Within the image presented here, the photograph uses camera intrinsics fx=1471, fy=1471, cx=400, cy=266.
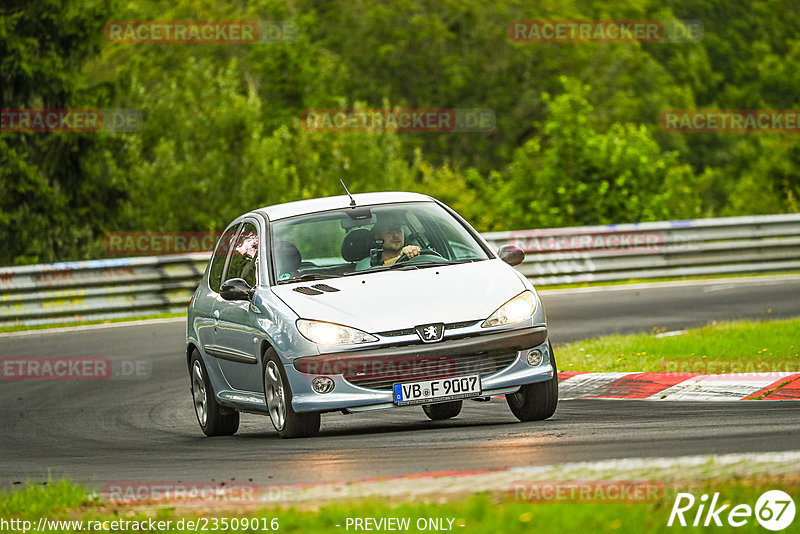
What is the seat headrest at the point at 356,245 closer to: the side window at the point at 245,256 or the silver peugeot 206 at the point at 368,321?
the silver peugeot 206 at the point at 368,321

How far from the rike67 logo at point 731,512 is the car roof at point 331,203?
5134 mm

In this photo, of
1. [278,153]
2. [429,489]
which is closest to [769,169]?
[278,153]

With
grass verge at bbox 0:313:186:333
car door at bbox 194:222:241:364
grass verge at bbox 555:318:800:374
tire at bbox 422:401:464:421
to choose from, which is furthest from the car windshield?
grass verge at bbox 0:313:186:333

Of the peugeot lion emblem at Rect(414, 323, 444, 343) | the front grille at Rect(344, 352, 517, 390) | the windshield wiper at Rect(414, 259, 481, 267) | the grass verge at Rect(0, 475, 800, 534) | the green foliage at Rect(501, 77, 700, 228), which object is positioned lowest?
the green foliage at Rect(501, 77, 700, 228)

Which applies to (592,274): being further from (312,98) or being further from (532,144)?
(312,98)

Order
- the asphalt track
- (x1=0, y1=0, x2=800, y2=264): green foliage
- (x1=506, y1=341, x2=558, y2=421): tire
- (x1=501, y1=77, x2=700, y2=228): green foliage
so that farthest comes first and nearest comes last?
(x1=0, y1=0, x2=800, y2=264): green foliage, (x1=501, y1=77, x2=700, y2=228): green foliage, (x1=506, y1=341, x2=558, y2=421): tire, the asphalt track

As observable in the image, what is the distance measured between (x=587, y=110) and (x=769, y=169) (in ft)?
69.8

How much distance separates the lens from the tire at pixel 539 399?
966 cm

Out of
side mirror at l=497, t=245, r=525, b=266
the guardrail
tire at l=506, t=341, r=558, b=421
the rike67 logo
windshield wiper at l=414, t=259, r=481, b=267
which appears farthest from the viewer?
the guardrail

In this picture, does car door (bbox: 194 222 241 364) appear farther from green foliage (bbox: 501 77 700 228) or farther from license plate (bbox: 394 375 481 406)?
green foliage (bbox: 501 77 700 228)

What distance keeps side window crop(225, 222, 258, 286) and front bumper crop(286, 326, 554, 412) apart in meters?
1.31

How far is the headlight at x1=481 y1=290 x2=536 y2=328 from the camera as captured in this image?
9.27 metres

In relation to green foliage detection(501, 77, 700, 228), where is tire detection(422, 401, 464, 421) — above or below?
above

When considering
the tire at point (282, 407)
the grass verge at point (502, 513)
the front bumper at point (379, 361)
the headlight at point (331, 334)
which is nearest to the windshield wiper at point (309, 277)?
the tire at point (282, 407)
